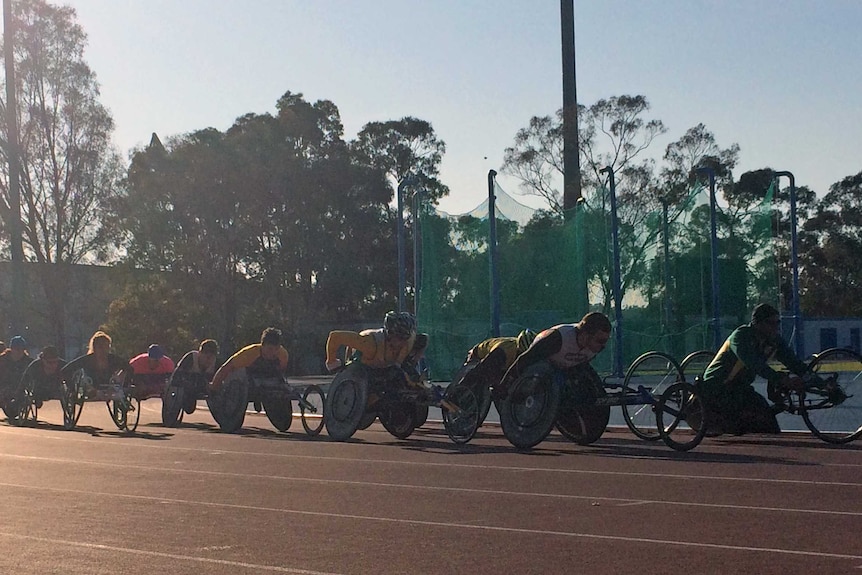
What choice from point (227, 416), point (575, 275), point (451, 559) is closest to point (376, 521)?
point (451, 559)

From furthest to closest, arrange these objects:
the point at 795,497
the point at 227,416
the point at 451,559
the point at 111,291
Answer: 1. the point at 111,291
2. the point at 227,416
3. the point at 795,497
4. the point at 451,559

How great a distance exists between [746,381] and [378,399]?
5165 mm

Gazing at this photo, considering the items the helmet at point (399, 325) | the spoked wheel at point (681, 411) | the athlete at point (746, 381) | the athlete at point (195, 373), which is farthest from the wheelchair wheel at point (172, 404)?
the athlete at point (746, 381)

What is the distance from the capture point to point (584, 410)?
17.0 metres

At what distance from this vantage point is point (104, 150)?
2515 inches

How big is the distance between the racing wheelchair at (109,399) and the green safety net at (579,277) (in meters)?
9.11

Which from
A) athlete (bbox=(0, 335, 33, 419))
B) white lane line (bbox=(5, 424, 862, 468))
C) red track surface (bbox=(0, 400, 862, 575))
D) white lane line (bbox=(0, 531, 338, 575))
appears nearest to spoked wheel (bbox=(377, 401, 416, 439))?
white lane line (bbox=(5, 424, 862, 468))

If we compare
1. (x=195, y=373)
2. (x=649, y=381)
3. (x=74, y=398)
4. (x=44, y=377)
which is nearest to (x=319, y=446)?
(x=649, y=381)

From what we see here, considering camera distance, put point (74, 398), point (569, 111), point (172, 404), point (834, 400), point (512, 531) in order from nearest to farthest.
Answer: point (512, 531) < point (834, 400) < point (74, 398) < point (172, 404) < point (569, 111)

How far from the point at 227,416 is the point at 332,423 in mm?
2908

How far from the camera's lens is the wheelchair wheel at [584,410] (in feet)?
55.0

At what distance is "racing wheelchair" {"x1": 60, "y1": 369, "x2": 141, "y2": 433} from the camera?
2175cm

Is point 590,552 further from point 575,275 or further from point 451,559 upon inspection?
point 575,275

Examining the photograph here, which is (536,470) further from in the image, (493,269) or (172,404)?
(493,269)
